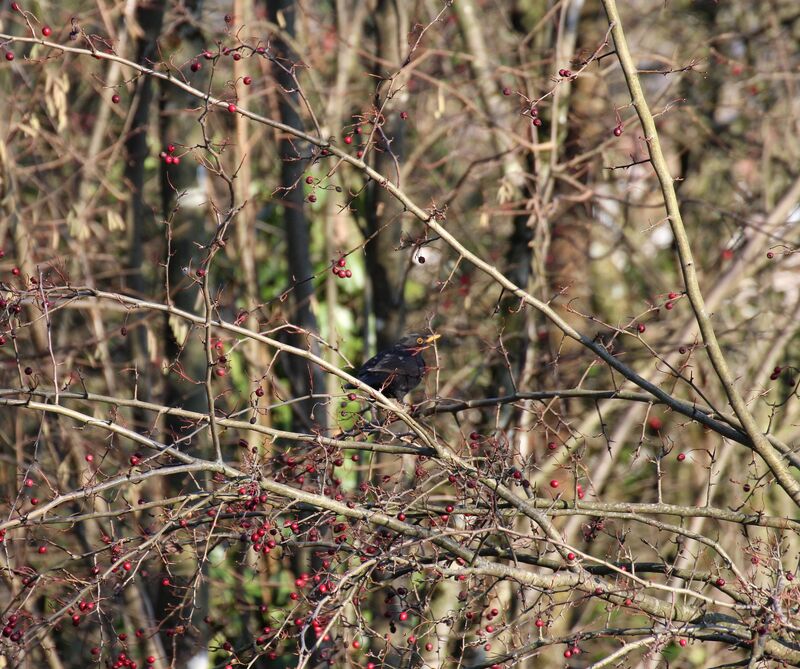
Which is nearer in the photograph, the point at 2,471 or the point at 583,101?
the point at 2,471

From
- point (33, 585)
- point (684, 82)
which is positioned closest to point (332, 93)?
point (684, 82)

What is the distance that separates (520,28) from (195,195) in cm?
266

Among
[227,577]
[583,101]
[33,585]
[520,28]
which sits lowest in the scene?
[227,577]

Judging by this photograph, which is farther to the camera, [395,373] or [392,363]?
[392,363]

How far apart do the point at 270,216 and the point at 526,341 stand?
9.38ft

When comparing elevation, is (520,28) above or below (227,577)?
above

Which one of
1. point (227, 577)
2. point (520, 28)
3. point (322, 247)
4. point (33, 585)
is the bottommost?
point (227, 577)

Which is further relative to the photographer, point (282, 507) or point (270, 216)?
point (270, 216)

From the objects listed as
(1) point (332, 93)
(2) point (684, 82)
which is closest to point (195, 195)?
(1) point (332, 93)

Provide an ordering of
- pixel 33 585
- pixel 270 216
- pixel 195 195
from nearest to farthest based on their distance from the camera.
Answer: pixel 33 585
pixel 195 195
pixel 270 216

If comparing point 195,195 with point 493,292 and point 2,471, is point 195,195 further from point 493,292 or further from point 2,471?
point 493,292

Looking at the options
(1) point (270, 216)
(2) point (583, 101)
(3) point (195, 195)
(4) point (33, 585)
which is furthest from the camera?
(1) point (270, 216)

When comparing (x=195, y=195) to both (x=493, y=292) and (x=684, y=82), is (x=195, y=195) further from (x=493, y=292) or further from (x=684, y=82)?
(x=684, y=82)

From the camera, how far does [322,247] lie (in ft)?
25.4
